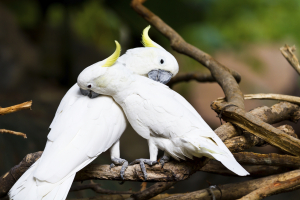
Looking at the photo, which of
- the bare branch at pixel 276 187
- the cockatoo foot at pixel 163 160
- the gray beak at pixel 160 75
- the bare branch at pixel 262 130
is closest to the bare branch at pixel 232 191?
the bare branch at pixel 276 187

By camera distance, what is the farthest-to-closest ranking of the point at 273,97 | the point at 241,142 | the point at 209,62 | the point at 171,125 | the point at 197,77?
the point at 197,77 < the point at 209,62 < the point at 273,97 < the point at 241,142 < the point at 171,125

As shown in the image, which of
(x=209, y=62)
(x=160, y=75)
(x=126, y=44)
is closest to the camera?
(x=160, y=75)

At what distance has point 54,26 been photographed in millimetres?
3096

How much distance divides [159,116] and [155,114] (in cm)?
2

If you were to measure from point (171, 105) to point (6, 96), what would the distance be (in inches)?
97.4

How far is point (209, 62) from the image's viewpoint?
6.13 feet

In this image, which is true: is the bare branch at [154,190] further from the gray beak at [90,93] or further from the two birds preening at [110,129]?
the gray beak at [90,93]

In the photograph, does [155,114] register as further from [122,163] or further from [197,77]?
[197,77]

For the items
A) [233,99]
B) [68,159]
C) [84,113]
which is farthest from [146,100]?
[233,99]

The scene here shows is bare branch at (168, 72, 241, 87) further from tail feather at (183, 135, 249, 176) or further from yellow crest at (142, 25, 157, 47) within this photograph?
tail feather at (183, 135, 249, 176)

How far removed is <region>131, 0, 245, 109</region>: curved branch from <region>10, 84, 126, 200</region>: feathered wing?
0.72m

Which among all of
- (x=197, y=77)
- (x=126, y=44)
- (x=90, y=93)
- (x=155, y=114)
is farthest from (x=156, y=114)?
(x=126, y=44)

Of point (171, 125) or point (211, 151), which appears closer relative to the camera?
point (211, 151)

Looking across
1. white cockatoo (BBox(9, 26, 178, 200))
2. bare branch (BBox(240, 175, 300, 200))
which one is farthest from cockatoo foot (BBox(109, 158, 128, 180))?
bare branch (BBox(240, 175, 300, 200))
